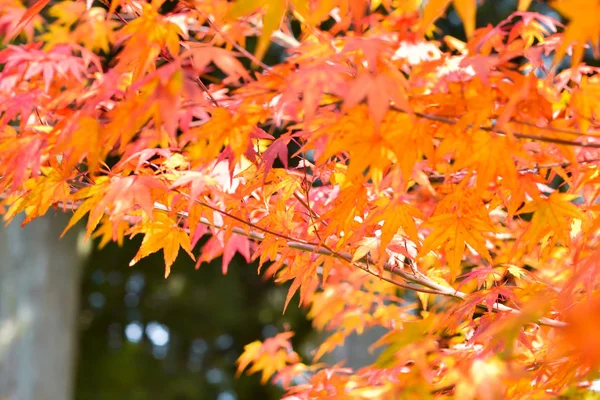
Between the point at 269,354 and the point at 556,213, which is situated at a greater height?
the point at 556,213

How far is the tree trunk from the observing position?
3891 millimetres

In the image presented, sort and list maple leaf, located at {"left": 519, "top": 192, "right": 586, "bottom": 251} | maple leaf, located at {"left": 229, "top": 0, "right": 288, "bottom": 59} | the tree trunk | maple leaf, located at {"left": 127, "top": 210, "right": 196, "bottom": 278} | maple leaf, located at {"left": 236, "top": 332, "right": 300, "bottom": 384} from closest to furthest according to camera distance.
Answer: maple leaf, located at {"left": 229, "top": 0, "right": 288, "bottom": 59}
maple leaf, located at {"left": 519, "top": 192, "right": 586, "bottom": 251}
maple leaf, located at {"left": 127, "top": 210, "right": 196, "bottom": 278}
maple leaf, located at {"left": 236, "top": 332, "right": 300, "bottom": 384}
the tree trunk

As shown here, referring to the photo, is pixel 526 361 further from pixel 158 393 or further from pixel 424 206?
pixel 158 393

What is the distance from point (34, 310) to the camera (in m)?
3.94

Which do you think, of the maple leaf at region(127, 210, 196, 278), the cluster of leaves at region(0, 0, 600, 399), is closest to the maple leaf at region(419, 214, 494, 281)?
the cluster of leaves at region(0, 0, 600, 399)

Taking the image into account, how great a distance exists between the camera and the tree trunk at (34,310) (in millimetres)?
3891

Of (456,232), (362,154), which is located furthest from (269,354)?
(362,154)

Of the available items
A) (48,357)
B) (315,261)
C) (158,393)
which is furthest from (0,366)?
(315,261)

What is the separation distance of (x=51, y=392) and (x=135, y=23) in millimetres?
3628

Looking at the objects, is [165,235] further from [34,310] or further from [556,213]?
[34,310]

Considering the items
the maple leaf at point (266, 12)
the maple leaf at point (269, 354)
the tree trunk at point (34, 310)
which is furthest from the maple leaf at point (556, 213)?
the tree trunk at point (34, 310)

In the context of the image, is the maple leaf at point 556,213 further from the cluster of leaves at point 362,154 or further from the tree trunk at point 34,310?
the tree trunk at point 34,310

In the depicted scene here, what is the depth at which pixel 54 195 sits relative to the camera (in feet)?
3.59

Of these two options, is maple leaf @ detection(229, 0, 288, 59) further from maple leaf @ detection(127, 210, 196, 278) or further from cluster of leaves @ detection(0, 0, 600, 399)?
maple leaf @ detection(127, 210, 196, 278)
